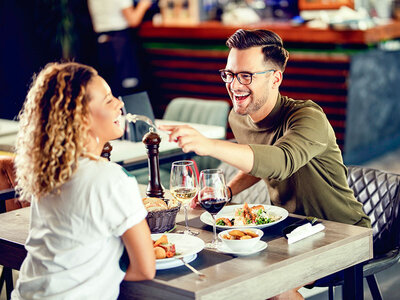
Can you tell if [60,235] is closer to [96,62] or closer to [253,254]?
[253,254]

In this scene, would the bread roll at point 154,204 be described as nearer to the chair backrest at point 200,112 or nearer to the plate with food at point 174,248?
the plate with food at point 174,248

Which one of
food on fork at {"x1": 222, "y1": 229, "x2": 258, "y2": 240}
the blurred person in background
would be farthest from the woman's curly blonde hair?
the blurred person in background

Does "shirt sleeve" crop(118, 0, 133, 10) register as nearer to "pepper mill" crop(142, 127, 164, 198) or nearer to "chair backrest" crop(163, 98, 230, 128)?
"chair backrest" crop(163, 98, 230, 128)

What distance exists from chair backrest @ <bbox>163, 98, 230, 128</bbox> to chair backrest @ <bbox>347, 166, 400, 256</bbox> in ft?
5.78

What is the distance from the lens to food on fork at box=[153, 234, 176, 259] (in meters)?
1.87

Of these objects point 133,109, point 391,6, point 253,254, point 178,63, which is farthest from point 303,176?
point 391,6

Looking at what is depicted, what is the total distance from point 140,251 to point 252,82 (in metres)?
0.93

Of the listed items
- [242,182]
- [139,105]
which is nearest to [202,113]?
[139,105]

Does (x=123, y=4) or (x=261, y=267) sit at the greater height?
(x=123, y=4)

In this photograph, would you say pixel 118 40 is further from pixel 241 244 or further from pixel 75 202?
pixel 75 202

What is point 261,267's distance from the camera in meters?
1.84

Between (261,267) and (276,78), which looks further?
(276,78)

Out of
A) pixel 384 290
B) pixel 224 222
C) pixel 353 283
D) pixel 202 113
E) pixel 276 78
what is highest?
pixel 276 78

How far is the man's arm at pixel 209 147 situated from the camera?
6.55 ft
